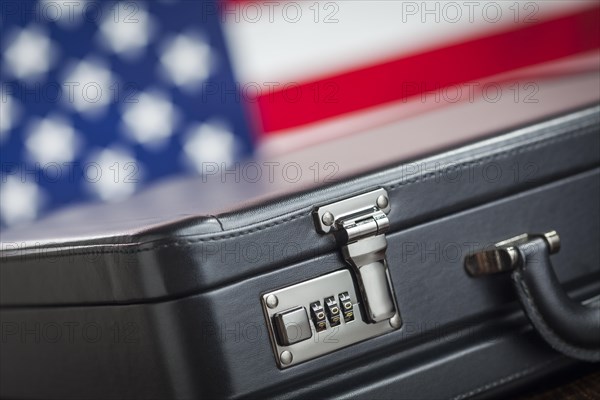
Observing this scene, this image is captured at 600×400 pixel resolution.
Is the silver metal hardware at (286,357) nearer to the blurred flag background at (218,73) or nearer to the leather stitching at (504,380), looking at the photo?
the leather stitching at (504,380)

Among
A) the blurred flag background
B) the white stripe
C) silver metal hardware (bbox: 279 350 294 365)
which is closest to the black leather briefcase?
silver metal hardware (bbox: 279 350 294 365)


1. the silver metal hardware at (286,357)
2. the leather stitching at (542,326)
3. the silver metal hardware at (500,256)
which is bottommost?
the leather stitching at (542,326)

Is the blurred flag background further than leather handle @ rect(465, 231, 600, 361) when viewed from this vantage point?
Yes

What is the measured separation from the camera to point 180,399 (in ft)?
2.88

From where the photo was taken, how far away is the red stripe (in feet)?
6.85

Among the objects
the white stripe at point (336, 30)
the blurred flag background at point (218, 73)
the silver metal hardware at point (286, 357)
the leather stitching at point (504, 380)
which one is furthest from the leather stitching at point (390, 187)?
the white stripe at point (336, 30)

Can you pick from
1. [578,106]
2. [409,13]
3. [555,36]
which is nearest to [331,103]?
[409,13]

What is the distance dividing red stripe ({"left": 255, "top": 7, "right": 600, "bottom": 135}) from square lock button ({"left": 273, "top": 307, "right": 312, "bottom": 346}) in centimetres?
116

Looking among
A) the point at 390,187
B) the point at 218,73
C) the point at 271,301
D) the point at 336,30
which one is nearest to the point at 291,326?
the point at 271,301

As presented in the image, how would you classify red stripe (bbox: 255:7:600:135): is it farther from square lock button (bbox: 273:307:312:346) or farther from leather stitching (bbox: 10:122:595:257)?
square lock button (bbox: 273:307:312:346)

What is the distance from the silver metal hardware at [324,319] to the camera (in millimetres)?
902

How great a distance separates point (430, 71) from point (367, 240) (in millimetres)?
1350

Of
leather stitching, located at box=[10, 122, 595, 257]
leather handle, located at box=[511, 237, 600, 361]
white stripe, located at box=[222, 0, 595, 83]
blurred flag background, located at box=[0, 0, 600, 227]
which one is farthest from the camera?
white stripe, located at box=[222, 0, 595, 83]

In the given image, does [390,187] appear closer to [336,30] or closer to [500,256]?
[500,256]
